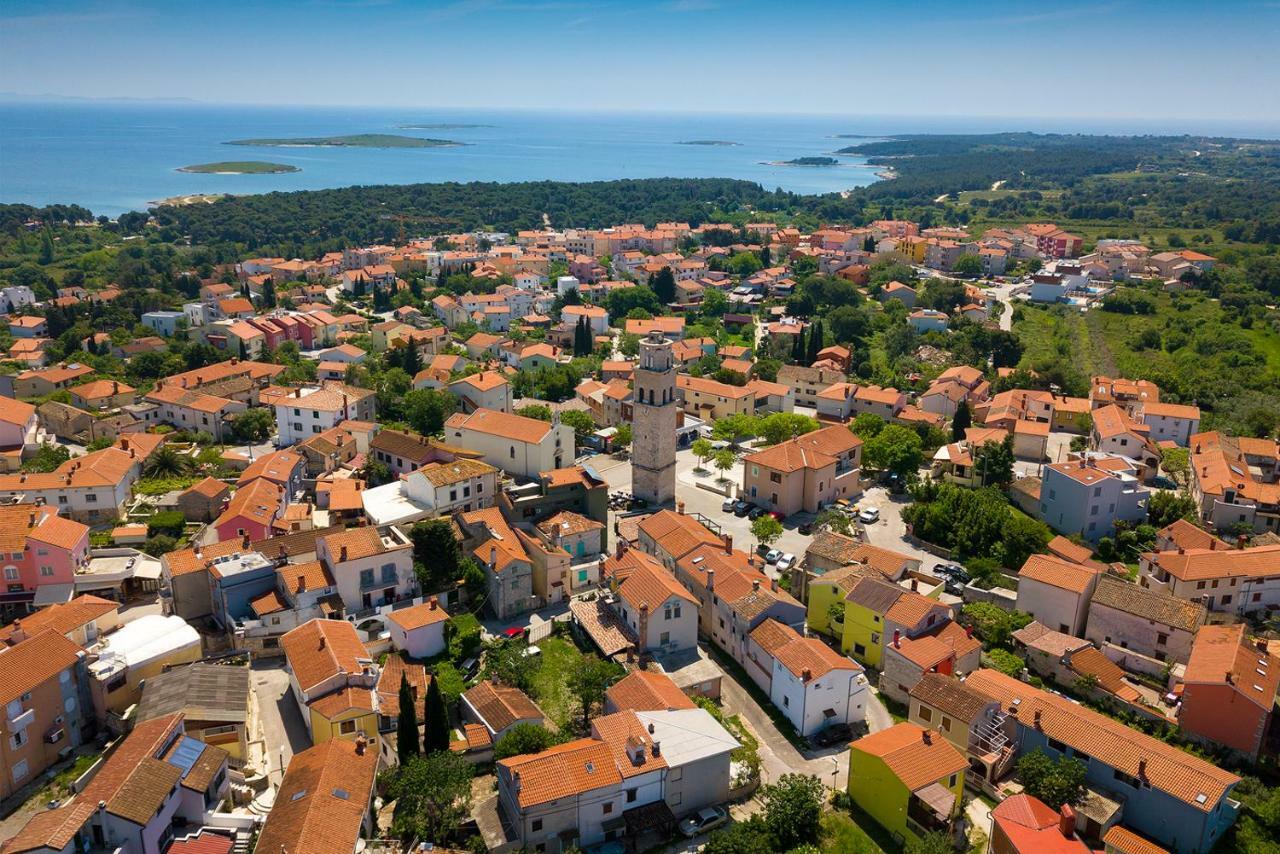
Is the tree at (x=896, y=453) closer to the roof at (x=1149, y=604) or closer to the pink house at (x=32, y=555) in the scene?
the roof at (x=1149, y=604)

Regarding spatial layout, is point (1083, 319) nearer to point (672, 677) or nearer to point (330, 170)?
point (672, 677)

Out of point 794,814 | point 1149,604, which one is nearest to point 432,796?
point 794,814

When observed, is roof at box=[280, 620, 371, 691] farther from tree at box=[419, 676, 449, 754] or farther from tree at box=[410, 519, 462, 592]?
tree at box=[410, 519, 462, 592]

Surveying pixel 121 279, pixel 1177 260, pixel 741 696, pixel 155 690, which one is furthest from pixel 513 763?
pixel 1177 260

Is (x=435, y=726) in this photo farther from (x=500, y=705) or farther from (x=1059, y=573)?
(x=1059, y=573)

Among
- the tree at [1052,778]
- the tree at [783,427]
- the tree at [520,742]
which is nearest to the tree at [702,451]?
the tree at [783,427]

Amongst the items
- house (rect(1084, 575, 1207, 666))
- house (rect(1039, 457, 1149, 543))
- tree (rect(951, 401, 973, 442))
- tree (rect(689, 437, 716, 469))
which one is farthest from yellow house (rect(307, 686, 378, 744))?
tree (rect(951, 401, 973, 442))

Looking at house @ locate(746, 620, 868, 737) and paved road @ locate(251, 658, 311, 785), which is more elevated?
house @ locate(746, 620, 868, 737)
